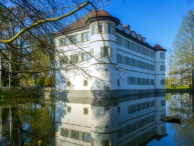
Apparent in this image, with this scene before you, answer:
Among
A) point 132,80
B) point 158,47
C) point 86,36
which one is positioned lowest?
point 132,80

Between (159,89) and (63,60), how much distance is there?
126 ft

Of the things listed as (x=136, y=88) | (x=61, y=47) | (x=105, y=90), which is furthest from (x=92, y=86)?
(x=61, y=47)

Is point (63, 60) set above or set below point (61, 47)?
below

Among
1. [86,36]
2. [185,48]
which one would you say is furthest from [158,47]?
[86,36]

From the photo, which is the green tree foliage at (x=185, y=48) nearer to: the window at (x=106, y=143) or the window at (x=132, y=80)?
the window at (x=132, y=80)

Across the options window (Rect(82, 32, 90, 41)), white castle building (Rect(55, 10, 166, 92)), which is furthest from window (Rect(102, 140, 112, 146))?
window (Rect(82, 32, 90, 41))

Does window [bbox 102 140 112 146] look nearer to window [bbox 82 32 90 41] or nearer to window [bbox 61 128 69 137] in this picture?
window [bbox 61 128 69 137]

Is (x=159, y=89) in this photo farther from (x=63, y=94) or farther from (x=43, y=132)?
(x=43, y=132)

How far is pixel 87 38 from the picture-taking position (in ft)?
81.8

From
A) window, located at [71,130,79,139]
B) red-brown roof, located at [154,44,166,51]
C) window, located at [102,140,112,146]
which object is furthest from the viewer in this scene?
red-brown roof, located at [154,44,166,51]

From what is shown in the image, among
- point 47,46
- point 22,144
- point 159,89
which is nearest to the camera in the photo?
point 47,46

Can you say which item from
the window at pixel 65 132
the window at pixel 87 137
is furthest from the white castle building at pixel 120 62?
the window at pixel 87 137

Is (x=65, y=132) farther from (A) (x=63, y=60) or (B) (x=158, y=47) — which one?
(B) (x=158, y=47)

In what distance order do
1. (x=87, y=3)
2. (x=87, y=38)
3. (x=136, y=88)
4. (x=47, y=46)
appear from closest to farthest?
(x=87, y=3)
(x=47, y=46)
(x=87, y=38)
(x=136, y=88)
